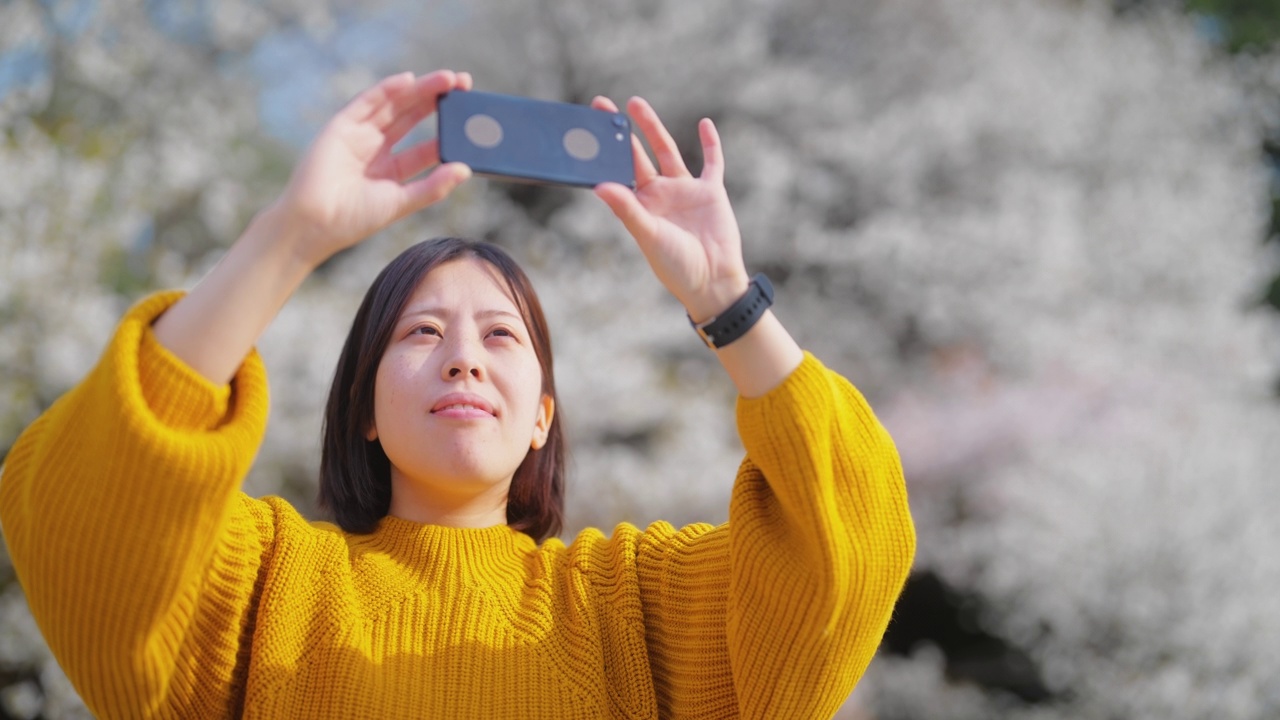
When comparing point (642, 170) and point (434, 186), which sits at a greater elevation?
point (642, 170)

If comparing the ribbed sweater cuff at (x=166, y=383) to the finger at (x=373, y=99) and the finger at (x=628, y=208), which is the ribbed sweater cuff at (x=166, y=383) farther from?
the finger at (x=628, y=208)

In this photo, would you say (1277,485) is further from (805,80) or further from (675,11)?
(675,11)

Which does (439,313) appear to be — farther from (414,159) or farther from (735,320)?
(735,320)

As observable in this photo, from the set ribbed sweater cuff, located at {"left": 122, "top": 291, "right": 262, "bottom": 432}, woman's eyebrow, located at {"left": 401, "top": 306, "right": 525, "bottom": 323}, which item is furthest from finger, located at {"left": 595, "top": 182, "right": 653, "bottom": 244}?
ribbed sweater cuff, located at {"left": 122, "top": 291, "right": 262, "bottom": 432}

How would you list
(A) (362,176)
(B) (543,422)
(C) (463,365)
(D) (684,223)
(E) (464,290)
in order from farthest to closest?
(B) (543,422)
(E) (464,290)
(C) (463,365)
(D) (684,223)
(A) (362,176)

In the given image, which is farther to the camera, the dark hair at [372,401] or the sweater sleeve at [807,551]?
the dark hair at [372,401]

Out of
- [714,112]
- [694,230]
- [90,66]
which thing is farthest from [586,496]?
[694,230]

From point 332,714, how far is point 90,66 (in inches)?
121

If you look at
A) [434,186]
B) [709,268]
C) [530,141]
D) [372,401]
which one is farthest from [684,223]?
[372,401]

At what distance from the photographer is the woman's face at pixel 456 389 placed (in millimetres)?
1352

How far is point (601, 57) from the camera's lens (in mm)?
4129

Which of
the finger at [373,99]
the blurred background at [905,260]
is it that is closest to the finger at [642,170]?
the finger at [373,99]

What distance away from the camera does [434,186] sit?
108cm

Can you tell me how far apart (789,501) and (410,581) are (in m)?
0.49
